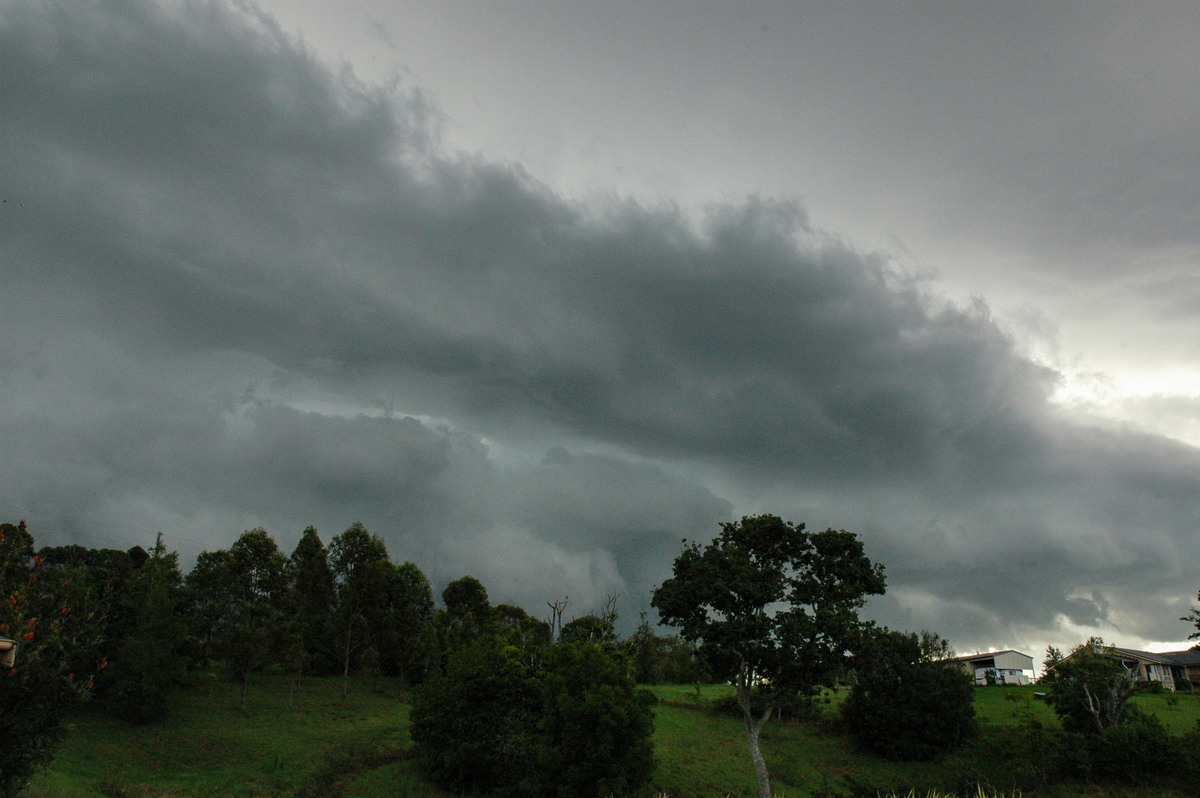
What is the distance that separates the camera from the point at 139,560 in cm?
9381

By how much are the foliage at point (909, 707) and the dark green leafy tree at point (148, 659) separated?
→ 57292 millimetres

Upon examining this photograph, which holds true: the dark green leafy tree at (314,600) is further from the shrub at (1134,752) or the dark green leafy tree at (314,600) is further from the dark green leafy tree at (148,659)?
the shrub at (1134,752)

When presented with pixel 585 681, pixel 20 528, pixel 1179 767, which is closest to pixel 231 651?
pixel 585 681

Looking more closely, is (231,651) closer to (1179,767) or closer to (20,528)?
(20,528)

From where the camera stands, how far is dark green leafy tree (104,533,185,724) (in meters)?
50.1

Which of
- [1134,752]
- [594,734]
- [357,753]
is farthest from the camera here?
[357,753]

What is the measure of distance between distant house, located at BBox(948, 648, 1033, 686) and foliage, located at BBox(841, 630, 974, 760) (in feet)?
191

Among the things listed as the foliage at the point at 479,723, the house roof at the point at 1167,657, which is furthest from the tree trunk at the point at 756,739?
the house roof at the point at 1167,657

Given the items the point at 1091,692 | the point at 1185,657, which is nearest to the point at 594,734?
the point at 1091,692

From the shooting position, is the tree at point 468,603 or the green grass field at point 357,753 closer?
the green grass field at point 357,753

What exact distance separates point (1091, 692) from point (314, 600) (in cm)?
7847

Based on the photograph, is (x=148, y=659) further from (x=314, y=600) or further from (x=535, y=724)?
(x=314, y=600)

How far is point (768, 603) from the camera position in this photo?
1766 inches

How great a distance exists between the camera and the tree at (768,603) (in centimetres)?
4297
